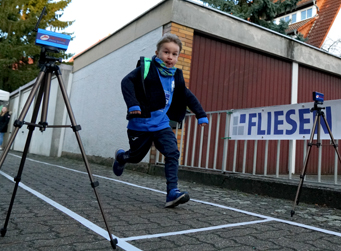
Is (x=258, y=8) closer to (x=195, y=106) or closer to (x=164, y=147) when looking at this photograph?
(x=195, y=106)

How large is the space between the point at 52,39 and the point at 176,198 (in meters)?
2.02

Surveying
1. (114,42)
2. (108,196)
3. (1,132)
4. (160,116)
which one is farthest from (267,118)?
(1,132)

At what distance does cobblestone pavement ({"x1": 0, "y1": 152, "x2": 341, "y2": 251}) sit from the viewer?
2242mm

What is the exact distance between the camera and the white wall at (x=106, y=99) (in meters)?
8.71

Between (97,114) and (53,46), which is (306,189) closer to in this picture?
(53,46)

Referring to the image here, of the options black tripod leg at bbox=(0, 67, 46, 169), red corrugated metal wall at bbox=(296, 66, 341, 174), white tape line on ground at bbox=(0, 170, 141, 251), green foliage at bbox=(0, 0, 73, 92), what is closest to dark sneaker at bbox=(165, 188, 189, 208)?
white tape line on ground at bbox=(0, 170, 141, 251)

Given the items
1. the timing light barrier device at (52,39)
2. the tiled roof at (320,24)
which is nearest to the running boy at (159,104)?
the timing light barrier device at (52,39)

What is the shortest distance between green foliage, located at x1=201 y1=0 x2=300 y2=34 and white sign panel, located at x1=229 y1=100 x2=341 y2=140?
8.35 meters

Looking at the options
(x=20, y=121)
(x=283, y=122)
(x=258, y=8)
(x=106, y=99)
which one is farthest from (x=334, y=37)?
(x=20, y=121)

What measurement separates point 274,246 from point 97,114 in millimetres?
8800

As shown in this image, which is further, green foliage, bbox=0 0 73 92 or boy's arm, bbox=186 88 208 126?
green foliage, bbox=0 0 73 92

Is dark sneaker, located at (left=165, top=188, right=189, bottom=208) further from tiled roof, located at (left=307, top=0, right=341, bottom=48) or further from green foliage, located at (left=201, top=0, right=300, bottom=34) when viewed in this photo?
tiled roof, located at (left=307, top=0, right=341, bottom=48)

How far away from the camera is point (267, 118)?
529 centimetres

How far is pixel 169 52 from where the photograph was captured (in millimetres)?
3545
